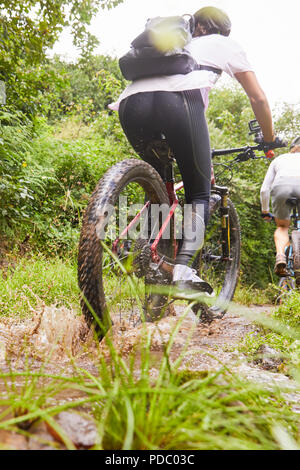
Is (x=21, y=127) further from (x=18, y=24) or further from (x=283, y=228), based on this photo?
(x=283, y=228)

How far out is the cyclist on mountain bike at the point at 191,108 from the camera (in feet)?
6.75

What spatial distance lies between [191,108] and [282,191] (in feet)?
11.1

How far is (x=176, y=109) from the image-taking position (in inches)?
81.0

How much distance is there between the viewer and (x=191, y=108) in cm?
210

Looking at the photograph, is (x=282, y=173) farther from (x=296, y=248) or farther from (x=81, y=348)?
(x=81, y=348)

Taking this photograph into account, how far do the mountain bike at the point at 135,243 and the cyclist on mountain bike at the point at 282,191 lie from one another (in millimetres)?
1859

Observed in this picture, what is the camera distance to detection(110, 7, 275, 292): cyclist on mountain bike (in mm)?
2059

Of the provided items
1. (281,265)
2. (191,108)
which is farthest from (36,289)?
(281,265)

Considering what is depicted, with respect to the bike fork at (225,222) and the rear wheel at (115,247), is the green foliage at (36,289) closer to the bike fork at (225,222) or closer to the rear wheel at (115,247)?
the rear wheel at (115,247)

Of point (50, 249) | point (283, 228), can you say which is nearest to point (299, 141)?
point (283, 228)

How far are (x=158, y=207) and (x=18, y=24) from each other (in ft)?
10.1

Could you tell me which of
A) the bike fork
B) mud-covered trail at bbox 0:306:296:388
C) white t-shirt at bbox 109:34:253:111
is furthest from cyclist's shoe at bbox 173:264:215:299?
the bike fork

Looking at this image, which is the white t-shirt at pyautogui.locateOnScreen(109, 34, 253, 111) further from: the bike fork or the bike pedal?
the bike pedal
